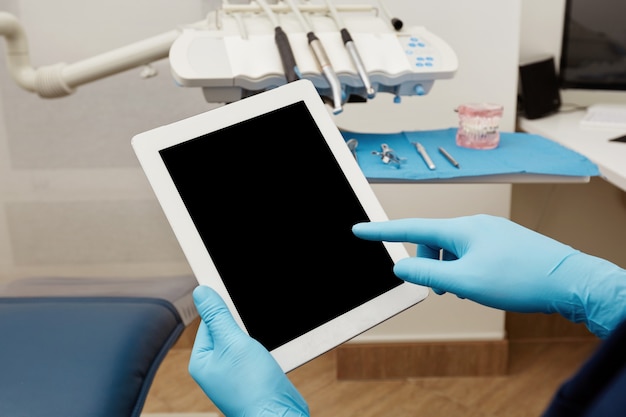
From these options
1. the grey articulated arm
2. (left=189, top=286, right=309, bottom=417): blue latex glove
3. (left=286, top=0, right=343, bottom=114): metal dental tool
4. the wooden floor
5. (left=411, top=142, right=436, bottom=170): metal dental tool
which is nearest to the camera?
(left=189, top=286, right=309, bottom=417): blue latex glove

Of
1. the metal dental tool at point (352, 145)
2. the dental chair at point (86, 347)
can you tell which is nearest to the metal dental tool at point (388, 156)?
the metal dental tool at point (352, 145)

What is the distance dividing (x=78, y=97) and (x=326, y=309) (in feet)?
4.66

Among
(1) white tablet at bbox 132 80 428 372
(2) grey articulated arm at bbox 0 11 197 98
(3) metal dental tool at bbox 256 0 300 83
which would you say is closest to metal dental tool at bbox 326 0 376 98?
(3) metal dental tool at bbox 256 0 300 83

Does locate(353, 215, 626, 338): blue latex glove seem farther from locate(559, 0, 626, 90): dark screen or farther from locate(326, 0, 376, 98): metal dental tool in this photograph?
locate(559, 0, 626, 90): dark screen

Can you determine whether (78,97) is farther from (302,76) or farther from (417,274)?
(417,274)

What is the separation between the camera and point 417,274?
73 centimetres

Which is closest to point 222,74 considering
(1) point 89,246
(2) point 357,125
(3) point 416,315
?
(2) point 357,125

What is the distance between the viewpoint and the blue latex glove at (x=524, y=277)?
0.73 metres

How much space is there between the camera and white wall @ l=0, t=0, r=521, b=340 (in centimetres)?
167

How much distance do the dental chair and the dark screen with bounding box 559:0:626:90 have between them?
1.17m

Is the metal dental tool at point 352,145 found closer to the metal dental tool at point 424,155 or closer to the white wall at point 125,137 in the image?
the metal dental tool at point 424,155

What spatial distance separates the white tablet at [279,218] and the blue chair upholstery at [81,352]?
17.5 inches

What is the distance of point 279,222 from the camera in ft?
2.52

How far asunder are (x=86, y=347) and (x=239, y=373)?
56 centimetres
